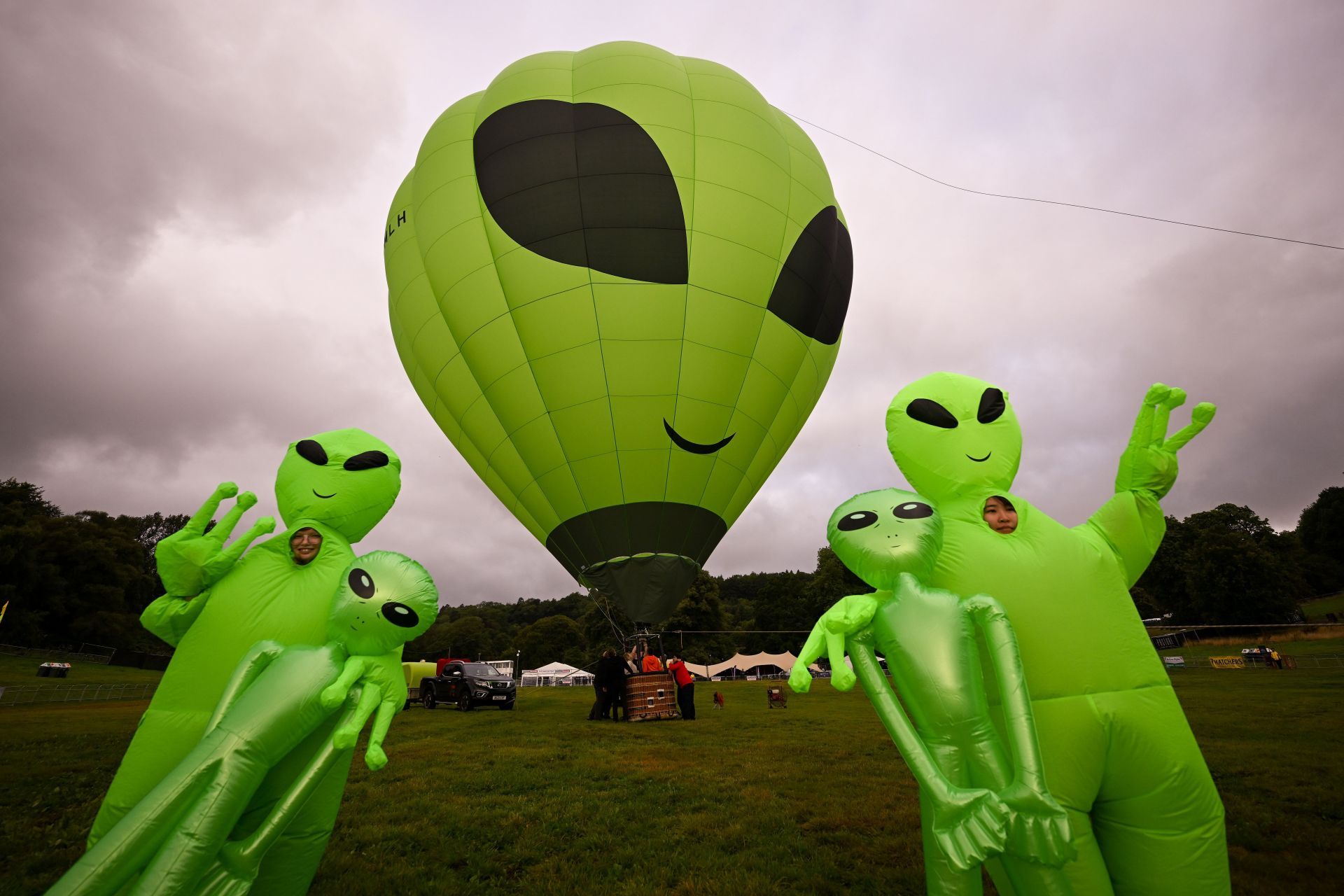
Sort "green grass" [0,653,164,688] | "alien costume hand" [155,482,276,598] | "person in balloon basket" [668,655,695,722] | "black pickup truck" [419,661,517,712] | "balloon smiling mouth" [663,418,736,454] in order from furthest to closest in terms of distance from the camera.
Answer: "green grass" [0,653,164,688] < "black pickup truck" [419,661,517,712] < "person in balloon basket" [668,655,695,722] < "balloon smiling mouth" [663,418,736,454] < "alien costume hand" [155,482,276,598]

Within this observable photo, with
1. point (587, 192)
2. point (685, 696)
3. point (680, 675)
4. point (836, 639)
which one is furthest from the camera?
point (680, 675)

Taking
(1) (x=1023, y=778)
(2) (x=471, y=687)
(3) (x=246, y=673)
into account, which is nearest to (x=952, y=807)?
(1) (x=1023, y=778)

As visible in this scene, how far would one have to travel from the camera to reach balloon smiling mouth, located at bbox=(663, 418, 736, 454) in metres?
→ 7.61

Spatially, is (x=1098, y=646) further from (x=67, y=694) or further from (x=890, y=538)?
(x=67, y=694)

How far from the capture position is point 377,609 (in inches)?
106

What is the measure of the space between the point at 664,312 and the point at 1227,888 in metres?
6.37

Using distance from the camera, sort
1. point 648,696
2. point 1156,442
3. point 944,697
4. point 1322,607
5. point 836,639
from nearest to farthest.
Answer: point 944,697 < point 836,639 < point 1156,442 < point 648,696 < point 1322,607

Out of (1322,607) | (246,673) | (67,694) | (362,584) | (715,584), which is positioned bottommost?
(246,673)

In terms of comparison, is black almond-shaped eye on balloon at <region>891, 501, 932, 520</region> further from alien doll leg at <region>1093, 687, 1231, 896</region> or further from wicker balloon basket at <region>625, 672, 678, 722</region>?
wicker balloon basket at <region>625, 672, 678, 722</region>

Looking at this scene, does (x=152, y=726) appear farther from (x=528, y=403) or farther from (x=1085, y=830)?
(x=528, y=403)

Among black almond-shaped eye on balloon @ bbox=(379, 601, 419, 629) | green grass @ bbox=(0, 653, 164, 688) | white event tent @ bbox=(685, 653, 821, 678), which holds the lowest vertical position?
black almond-shaped eye on balloon @ bbox=(379, 601, 419, 629)

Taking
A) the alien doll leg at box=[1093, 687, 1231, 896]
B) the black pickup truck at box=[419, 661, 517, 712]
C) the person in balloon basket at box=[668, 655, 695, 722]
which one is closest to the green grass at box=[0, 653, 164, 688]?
the black pickup truck at box=[419, 661, 517, 712]

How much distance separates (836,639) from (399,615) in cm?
180

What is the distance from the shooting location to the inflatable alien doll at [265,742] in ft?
7.22
